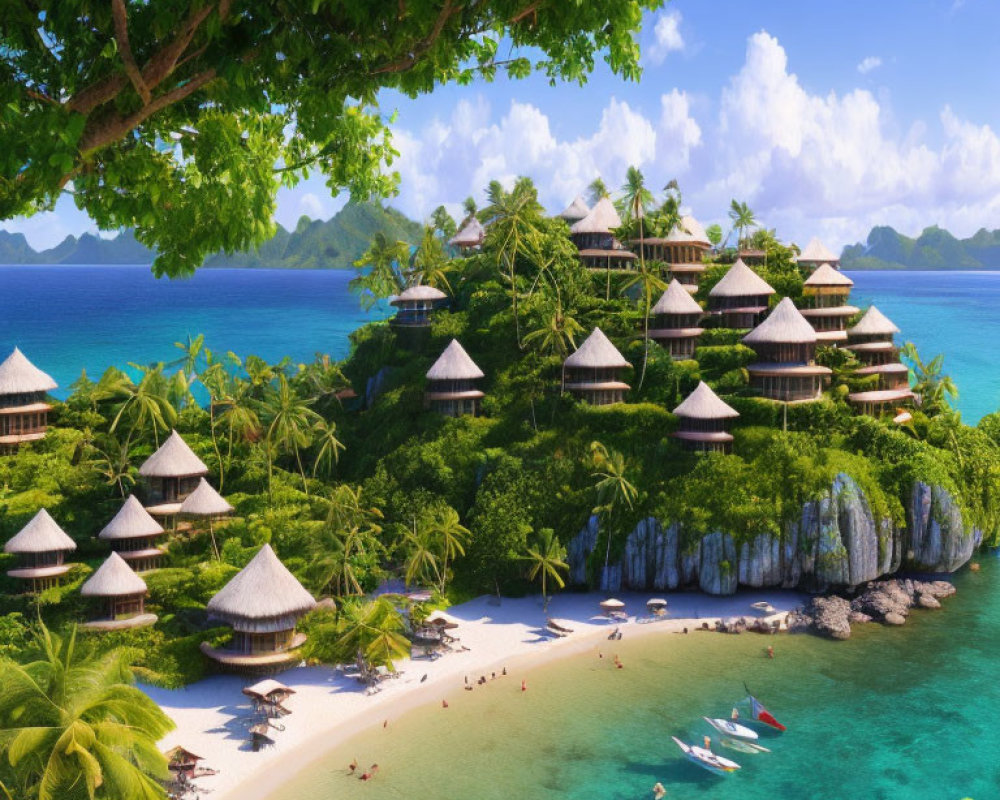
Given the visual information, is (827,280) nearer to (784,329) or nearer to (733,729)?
(784,329)

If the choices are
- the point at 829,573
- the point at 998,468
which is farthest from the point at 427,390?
the point at 998,468

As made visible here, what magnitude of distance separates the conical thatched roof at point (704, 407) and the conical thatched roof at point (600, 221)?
24.0 metres

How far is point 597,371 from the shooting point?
57156mm

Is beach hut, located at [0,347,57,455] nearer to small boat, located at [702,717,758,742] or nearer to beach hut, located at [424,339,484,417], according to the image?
beach hut, located at [424,339,484,417]

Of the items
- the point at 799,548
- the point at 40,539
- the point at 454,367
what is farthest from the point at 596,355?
the point at 40,539

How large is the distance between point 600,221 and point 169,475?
39374 mm

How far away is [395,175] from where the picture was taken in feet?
43.6

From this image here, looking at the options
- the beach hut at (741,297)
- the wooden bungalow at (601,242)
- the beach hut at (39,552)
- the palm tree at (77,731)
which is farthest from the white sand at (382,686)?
the wooden bungalow at (601,242)

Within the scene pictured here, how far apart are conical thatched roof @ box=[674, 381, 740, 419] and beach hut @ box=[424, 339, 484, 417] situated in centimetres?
1323

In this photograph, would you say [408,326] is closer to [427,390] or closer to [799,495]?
[427,390]

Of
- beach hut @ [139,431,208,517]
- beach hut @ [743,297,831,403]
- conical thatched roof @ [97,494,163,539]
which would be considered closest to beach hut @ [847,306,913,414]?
beach hut @ [743,297,831,403]

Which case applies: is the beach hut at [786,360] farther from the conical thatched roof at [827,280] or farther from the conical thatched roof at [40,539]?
the conical thatched roof at [40,539]

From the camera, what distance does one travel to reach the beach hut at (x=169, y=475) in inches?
2028

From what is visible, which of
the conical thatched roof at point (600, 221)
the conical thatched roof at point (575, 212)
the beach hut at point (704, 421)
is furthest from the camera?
the conical thatched roof at point (575, 212)
